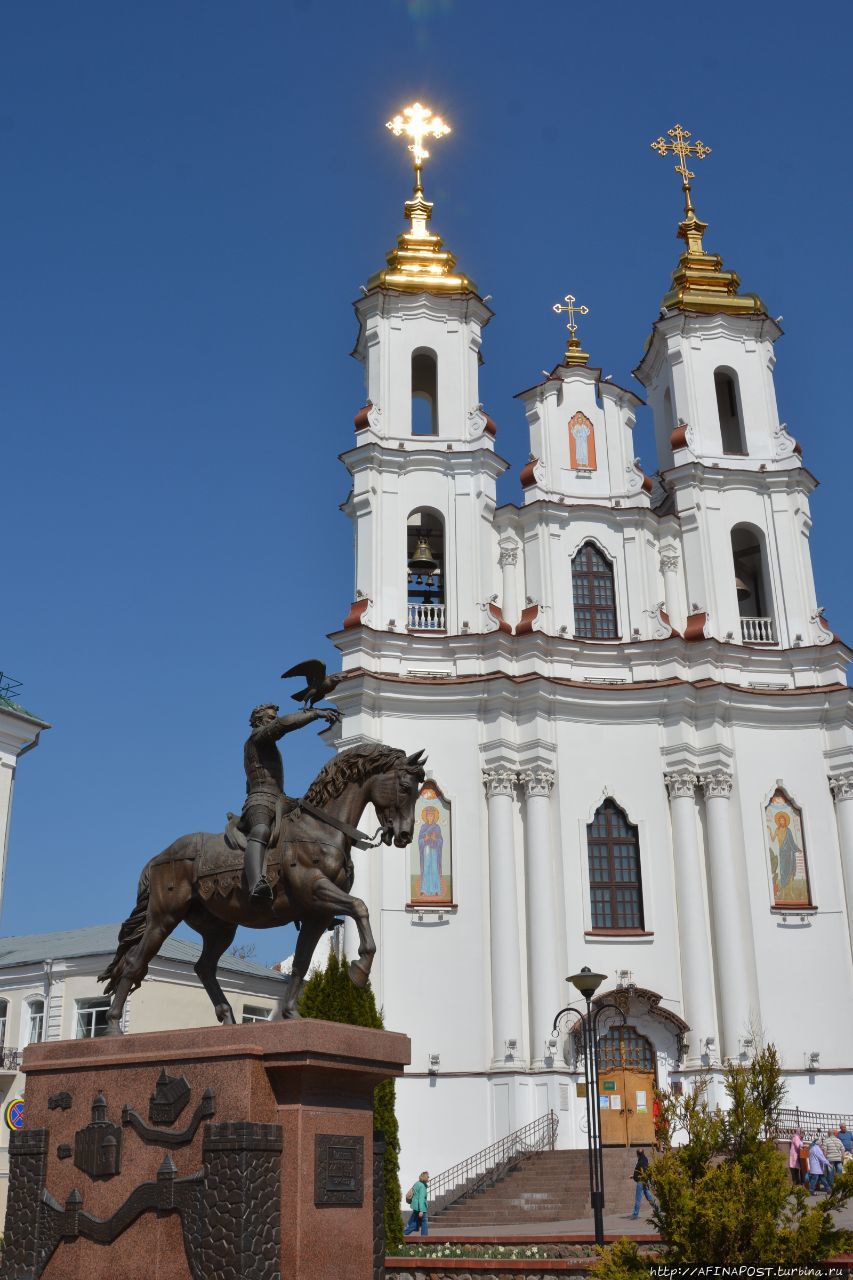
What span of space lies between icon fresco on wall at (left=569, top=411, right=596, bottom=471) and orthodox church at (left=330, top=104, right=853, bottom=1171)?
0.09 m

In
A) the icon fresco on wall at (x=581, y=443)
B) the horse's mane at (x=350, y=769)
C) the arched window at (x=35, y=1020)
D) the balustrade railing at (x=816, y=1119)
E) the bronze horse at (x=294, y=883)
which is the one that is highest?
the icon fresco on wall at (x=581, y=443)

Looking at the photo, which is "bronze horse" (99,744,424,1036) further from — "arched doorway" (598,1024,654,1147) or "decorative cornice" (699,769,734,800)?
"decorative cornice" (699,769,734,800)

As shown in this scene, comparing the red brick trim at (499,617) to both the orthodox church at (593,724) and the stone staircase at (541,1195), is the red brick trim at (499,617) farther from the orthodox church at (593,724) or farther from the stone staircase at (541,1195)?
the stone staircase at (541,1195)

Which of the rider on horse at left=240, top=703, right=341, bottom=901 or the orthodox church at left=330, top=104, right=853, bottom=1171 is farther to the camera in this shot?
the orthodox church at left=330, top=104, right=853, bottom=1171

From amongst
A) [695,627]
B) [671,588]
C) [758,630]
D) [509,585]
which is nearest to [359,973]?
[509,585]

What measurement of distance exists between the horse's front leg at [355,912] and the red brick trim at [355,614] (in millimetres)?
20463

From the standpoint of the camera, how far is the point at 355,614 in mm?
29984

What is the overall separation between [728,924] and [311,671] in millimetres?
20414

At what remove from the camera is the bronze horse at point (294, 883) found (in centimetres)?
941

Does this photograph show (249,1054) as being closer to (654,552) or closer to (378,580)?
(378,580)

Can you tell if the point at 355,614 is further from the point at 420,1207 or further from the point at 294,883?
the point at 294,883

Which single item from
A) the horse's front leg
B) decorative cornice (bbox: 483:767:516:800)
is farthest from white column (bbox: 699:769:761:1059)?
the horse's front leg

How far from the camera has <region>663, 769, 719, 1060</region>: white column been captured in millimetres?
27453

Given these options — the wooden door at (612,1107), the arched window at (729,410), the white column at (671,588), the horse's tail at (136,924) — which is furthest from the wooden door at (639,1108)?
the horse's tail at (136,924)
